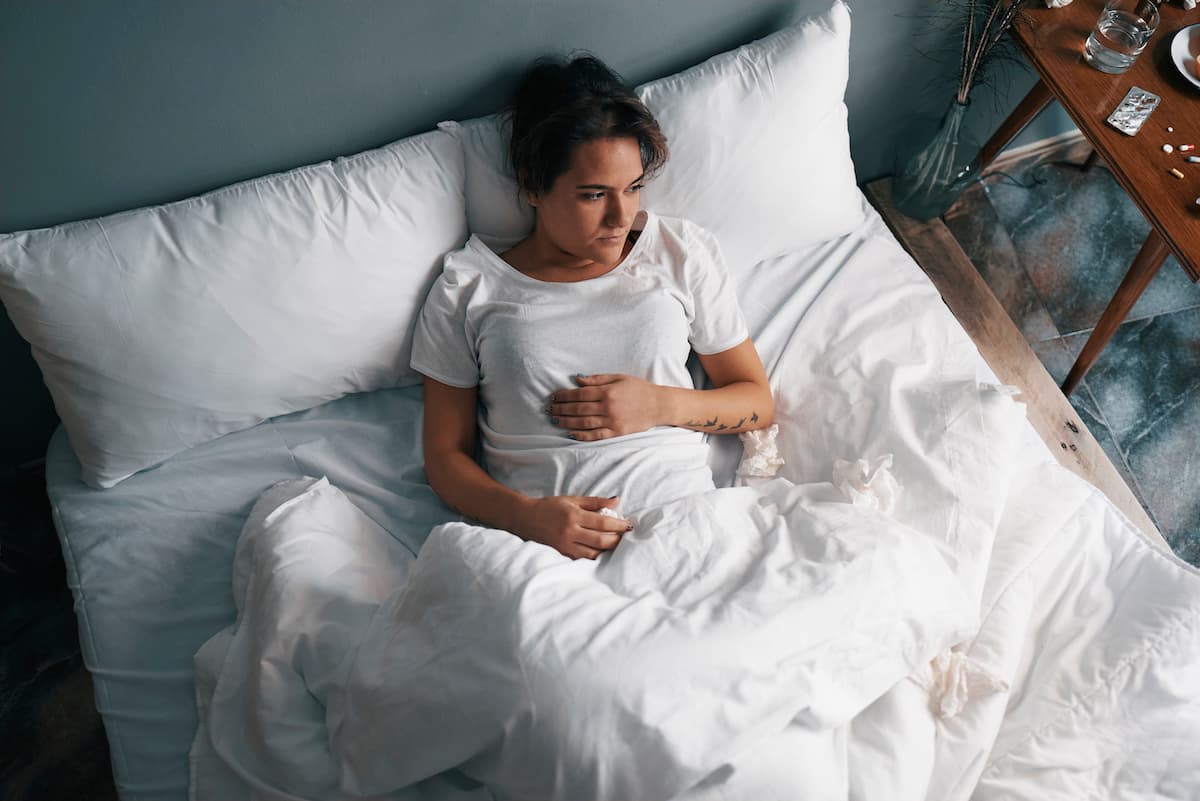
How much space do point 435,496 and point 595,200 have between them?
0.50 metres

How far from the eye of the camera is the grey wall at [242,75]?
46.4 inches

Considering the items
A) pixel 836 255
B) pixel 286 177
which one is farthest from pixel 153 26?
pixel 836 255

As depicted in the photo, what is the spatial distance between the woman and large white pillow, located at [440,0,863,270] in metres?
0.06

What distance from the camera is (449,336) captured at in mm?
1411

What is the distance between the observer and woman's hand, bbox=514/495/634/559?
1.24 meters

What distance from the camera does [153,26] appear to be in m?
1.18

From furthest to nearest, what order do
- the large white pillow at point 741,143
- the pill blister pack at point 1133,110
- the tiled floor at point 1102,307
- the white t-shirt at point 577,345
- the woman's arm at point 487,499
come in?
the tiled floor at point 1102,307 → the pill blister pack at point 1133,110 → the large white pillow at point 741,143 → the white t-shirt at point 577,345 → the woman's arm at point 487,499

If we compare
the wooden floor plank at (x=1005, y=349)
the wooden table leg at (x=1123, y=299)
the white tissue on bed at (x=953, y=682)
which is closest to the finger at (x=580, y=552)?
the white tissue on bed at (x=953, y=682)

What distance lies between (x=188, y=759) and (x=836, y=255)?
4.23 feet

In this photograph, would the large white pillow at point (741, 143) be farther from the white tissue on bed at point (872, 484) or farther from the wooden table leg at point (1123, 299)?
the wooden table leg at point (1123, 299)

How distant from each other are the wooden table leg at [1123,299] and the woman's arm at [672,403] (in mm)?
763

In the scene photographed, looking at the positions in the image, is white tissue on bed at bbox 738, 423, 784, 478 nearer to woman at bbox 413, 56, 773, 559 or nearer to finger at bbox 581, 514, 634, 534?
woman at bbox 413, 56, 773, 559

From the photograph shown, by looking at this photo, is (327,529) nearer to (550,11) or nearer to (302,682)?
(302,682)

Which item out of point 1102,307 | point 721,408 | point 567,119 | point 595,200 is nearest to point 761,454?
point 721,408
